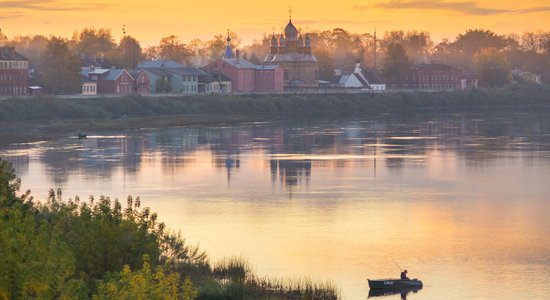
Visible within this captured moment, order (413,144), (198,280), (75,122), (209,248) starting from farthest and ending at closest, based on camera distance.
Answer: (75,122), (413,144), (209,248), (198,280)

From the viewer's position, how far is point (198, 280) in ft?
119

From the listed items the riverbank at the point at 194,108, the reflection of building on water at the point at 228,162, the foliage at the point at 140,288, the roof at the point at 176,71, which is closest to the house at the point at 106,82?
the riverbank at the point at 194,108

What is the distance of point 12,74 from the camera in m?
141

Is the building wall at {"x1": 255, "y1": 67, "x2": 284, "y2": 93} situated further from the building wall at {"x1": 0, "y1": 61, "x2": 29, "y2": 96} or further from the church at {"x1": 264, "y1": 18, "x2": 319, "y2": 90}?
the building wall at {"x1": 0, "y1": 61, "x2": 29, "y2": 96}

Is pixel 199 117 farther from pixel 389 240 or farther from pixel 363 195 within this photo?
pixel 389 240

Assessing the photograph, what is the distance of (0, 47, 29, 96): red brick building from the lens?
140 meters

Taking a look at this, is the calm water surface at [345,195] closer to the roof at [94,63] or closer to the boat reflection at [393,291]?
the boat reflection at [393,291]

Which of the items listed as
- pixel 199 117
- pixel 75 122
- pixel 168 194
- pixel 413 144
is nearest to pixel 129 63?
pixel 199 117

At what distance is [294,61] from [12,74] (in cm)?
6301

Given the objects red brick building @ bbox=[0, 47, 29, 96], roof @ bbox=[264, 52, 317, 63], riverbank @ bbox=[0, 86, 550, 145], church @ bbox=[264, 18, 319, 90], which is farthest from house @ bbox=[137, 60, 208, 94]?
roof @ bbox=[264, 52, 317, 63]

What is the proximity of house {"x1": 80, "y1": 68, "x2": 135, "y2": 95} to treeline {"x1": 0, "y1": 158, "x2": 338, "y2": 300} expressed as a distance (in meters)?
114

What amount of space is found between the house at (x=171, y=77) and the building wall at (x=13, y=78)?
77.0ft

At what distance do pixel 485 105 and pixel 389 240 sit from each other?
14561 centimetres

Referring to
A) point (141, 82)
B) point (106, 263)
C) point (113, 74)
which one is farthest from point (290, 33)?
point (106, 263)
